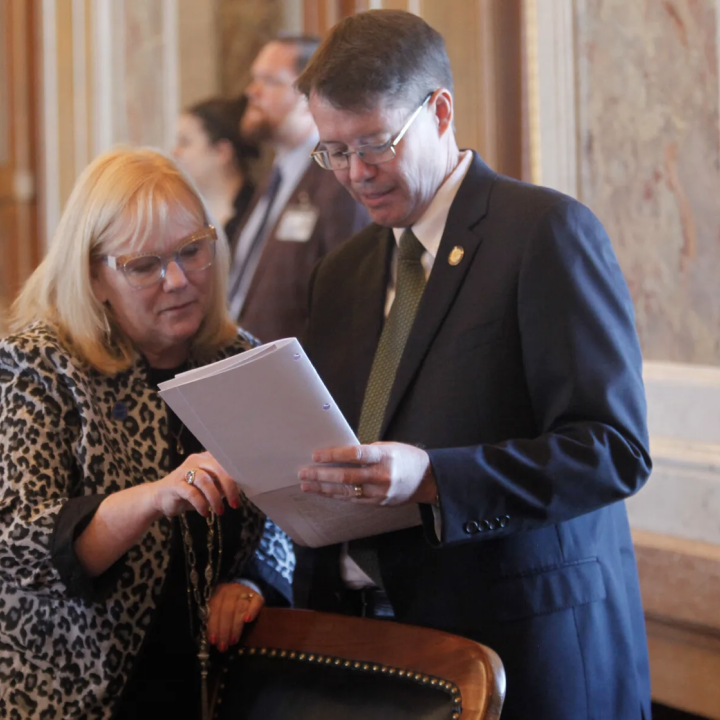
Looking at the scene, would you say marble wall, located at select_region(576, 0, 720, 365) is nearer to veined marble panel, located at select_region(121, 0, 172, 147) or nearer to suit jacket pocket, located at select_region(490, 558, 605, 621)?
suit jacket pocket, located at select_region(490, 558, 605, 621)

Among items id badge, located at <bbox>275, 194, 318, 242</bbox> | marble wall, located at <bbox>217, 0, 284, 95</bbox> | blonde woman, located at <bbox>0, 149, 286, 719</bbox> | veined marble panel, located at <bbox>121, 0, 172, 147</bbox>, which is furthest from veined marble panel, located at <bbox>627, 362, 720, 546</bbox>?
veined marble panel, located at <bbox>121, 0, 172, 147</bbox>

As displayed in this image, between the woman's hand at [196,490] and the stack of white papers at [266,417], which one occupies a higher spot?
the stack of white papers at [266,417]

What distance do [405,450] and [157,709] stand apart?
798 millimetres

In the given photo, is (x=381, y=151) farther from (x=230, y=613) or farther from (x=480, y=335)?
(x=230, y=613)

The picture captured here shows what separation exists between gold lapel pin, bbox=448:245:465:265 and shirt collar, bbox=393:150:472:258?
0.21 ft

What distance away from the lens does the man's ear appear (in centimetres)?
180

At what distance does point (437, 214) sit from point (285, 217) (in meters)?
1.72

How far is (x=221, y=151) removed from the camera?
4770 mm

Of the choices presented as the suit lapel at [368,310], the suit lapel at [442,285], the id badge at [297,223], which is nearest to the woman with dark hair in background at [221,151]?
the id badge at [297,223]

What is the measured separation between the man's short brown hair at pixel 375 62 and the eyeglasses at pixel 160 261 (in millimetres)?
404

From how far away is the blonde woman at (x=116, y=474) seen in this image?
1688 millimetres

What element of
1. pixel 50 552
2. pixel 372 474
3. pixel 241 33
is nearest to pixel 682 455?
pixel 372 474

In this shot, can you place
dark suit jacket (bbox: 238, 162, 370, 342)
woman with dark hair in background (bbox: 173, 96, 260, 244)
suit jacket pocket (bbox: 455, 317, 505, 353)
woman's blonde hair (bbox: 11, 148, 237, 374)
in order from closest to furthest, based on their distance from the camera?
suit jacket pocket (bbox: 455, 317, 505, 353) → woman's blonde hair (bbox: 11, 148, 237, 374) → dark suit jacket (bbox: 238, 162, 370, 342) → woman with dark hair in background (bbox: 173, 96, 260, 244)

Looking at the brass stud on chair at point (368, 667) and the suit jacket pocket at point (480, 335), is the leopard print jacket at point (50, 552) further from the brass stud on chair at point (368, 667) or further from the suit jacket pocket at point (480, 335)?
the suit jacket pocket at point (480, 335)
